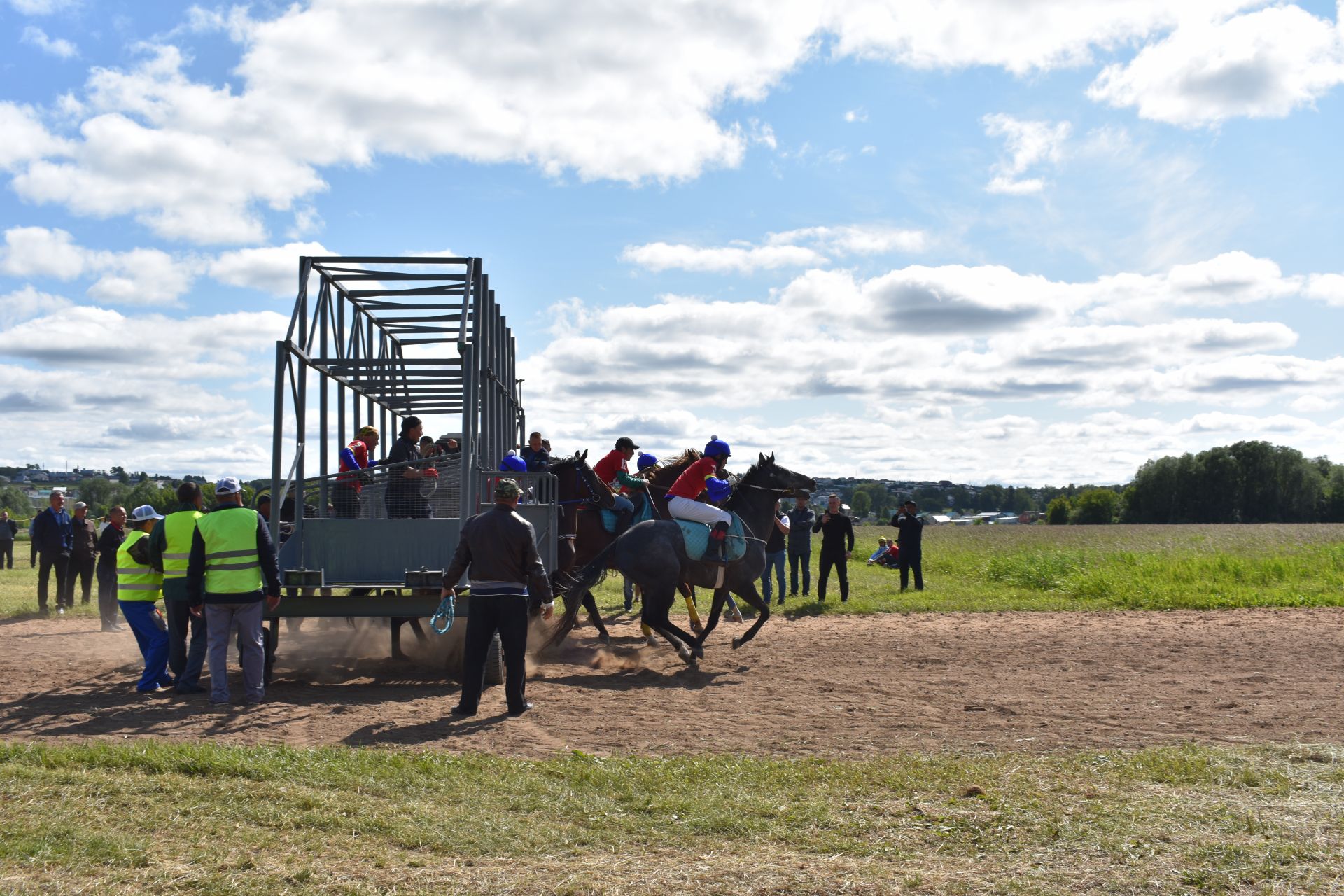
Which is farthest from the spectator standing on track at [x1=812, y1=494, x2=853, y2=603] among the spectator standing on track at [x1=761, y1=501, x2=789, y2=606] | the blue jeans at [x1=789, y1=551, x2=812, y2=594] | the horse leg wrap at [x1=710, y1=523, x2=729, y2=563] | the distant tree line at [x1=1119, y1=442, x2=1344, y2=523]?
the distant tree line at [x1=1119, y1=442, x2=1344, y2=523]

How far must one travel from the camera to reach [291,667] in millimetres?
11422

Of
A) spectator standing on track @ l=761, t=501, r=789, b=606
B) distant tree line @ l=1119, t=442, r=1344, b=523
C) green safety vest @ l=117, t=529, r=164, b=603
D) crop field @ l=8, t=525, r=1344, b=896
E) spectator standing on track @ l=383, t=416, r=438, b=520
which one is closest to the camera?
crop field @ l=8, t=525, r=1344, b=896

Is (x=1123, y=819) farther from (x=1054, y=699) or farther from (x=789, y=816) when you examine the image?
(x=1054, y=699)

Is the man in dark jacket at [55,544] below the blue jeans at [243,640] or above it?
above

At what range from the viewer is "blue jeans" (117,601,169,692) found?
9758 millimetres

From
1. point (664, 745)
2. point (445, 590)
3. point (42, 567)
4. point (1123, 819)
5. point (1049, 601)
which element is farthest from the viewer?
point (1049, 601)

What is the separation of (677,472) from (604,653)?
2.95 meters

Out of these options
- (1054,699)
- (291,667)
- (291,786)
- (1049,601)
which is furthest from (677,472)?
(291,786)

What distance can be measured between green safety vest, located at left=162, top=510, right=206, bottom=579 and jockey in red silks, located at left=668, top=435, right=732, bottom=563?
4.69 meters

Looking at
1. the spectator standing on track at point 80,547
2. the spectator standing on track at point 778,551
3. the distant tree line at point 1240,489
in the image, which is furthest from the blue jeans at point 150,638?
the distant tree line at point 1240,489

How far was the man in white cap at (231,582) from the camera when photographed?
9109 millimetres

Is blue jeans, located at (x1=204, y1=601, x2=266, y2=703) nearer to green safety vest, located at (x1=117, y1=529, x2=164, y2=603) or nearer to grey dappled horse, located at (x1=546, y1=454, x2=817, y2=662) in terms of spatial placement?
green safety vest, located at (x1=117, y1=529, x2=164, y2=603)

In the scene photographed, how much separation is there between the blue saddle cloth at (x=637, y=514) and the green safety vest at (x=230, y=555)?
497cm

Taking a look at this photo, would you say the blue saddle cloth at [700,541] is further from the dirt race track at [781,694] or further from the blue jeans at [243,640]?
the blue jeans at [243,640]
